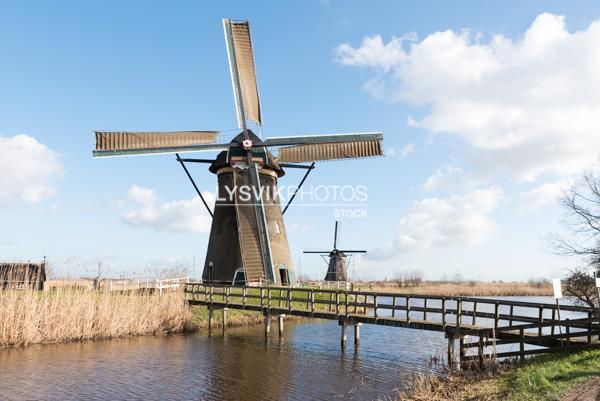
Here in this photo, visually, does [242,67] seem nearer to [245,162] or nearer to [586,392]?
[245,162]

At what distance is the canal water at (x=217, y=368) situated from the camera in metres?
9.63

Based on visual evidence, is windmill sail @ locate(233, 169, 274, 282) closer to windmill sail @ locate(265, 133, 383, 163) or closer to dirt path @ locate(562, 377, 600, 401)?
windmill sail @ locate(265, 133, 383, 163)

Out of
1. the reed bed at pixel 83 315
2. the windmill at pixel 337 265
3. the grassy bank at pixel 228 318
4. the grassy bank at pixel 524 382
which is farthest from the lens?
the windmill at pixel 337 265

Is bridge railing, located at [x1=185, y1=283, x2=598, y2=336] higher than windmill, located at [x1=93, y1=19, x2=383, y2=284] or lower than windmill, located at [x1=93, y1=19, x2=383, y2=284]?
lower

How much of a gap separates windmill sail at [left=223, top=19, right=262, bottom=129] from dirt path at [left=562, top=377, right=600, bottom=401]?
18.9m

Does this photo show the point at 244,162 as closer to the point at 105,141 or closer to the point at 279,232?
the point at 279,232

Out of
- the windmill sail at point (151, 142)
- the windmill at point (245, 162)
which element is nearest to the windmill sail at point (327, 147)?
the windmill at point (245, 162)

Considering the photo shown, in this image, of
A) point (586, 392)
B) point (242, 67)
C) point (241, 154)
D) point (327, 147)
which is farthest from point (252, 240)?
point (586, 392)

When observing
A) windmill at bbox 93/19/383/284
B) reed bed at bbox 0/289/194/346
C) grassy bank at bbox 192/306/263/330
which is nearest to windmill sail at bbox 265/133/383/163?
windmill at bbox 93/19/383/284

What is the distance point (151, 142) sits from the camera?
74.7ft

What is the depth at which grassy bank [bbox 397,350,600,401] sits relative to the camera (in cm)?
714

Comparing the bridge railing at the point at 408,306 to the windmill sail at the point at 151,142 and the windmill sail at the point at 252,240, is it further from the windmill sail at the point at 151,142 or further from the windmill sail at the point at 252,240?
the windmill sail at the point at 151,142

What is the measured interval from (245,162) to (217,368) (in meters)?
12.3

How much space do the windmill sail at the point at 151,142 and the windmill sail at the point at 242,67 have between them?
198 centimetres
